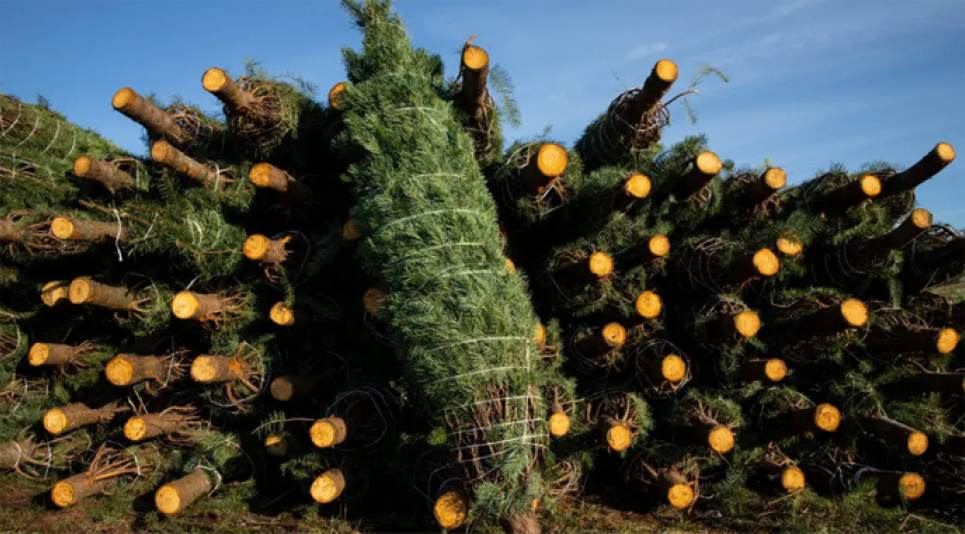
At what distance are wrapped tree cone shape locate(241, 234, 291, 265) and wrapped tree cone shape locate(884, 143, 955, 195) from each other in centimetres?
519

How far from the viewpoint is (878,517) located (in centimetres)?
458

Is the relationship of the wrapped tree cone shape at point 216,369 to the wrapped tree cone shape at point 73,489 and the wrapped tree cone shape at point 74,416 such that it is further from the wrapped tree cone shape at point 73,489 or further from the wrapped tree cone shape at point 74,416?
the wrapped tree cone shape at point 74,416

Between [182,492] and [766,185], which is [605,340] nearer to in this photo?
[766,185]

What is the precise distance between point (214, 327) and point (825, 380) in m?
4.98

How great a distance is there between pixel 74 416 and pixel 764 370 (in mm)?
5675

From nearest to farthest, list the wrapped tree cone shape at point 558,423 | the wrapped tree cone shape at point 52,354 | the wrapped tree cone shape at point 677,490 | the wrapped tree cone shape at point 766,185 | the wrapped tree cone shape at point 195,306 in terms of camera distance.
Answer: the wrapped tree cone shape at point 558,423, the wrapped tree cone shape at point 677,490, the wrapped tree cone shape at point 195,306, the wrapped tree cone shape at point 766,185, the wrapped tree cone shape at point 52,354

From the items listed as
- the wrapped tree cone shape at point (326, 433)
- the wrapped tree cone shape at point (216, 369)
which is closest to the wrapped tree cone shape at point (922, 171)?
the wrapped tree cone shape at point (326, 433)

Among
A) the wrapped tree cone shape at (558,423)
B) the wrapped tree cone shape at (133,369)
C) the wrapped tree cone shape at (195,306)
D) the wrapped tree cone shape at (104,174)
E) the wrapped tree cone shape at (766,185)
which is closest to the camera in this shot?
the wrapped tree cone shape at (558,423)

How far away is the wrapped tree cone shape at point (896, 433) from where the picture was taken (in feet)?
14.8

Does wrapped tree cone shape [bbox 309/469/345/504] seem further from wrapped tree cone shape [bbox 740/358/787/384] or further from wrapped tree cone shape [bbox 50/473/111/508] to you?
wrapped tree cone shape [bbox 740/358/787/384]

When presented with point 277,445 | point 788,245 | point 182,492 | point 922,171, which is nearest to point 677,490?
point 788,245

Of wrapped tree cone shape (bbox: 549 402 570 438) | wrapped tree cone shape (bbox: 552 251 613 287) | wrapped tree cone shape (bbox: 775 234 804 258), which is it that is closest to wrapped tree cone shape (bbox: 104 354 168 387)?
wrapped tree cone shape (bbox: 549 402 570 438)

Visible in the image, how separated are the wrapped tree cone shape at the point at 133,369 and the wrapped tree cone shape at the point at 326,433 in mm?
1648

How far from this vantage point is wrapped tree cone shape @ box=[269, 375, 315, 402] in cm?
486
